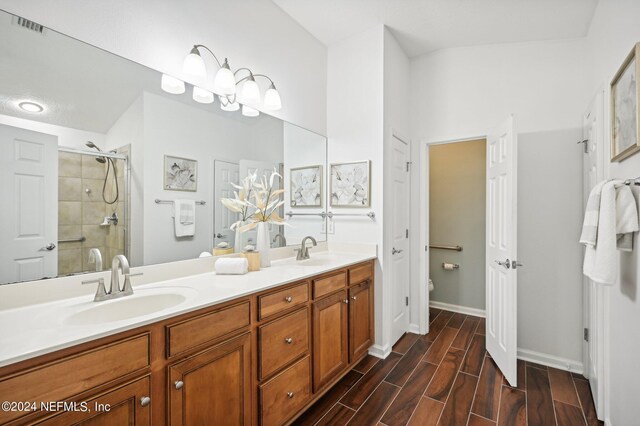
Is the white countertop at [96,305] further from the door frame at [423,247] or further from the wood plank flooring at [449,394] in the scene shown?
the door frame at [423,247]

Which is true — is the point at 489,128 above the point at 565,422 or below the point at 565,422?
above

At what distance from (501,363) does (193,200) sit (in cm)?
260

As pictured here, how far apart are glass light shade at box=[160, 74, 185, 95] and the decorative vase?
96cm

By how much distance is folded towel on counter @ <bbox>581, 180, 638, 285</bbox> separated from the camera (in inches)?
52.0

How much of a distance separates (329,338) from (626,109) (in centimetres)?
209

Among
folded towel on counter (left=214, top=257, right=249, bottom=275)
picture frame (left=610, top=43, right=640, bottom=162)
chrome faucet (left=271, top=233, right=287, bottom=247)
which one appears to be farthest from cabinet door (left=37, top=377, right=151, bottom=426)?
picture frame (left=610, top=43, right=640, bottom=162)

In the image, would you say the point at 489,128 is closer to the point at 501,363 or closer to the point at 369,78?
the point at 369,78

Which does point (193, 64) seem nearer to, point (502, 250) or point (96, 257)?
point (96, 257)

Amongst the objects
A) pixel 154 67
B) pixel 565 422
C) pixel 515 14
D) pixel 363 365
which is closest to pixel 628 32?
pixel 515 14

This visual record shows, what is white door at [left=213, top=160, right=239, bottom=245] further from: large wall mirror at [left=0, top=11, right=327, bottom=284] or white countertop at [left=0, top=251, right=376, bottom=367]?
white countertop at [left=0, top=251, right=376, bottom=367]

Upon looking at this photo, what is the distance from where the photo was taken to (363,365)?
2.40 meters

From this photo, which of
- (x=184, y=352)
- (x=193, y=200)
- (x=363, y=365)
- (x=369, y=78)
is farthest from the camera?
(x=369, y=78)

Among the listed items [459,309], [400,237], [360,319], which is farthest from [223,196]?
[459,309]

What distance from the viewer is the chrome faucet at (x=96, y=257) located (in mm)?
1347
